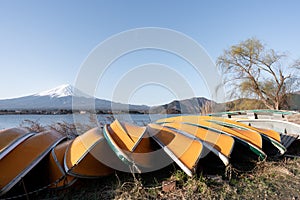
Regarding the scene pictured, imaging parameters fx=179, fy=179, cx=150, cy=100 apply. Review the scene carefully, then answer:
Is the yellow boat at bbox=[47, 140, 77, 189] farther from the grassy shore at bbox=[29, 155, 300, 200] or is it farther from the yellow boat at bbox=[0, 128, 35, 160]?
the yellow boat at bbox=[0, 128, 35, 160]

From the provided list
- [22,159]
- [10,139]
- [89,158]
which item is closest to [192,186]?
[89,158]

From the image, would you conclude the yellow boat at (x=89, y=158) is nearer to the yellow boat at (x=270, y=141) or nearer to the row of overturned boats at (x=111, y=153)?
the row of overturned boats at (x=111, y=153)

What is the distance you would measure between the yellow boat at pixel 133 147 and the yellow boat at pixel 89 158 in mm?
157

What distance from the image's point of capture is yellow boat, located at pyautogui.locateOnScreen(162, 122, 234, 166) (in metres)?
2.54

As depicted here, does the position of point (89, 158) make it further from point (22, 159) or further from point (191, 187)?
point (191, 187)

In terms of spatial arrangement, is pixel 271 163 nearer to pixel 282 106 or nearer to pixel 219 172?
pixel 219 172

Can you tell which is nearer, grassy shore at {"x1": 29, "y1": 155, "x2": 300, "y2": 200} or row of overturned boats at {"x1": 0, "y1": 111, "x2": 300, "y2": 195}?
grassy shore at {"x1": 29, "y1": 155, "x2": 300, "y2": 200}

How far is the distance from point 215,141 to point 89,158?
6.29 feet

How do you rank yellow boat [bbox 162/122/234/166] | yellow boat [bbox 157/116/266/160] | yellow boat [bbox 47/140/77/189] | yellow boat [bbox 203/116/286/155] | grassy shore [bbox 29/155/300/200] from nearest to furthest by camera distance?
grassy shore [bbox 29/155/300/200]
yellow boat [bbox 47/140/77/189]
yellow boat [bbox 162/122/234/166]
yellow boat [bbox 157/116/266/160]
yellow boat [bbox 203/116/286/155]

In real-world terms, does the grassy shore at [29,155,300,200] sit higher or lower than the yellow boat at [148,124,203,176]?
lower

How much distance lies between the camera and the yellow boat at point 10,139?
2.39m

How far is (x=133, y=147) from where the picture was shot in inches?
96.5

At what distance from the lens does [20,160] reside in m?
2.33

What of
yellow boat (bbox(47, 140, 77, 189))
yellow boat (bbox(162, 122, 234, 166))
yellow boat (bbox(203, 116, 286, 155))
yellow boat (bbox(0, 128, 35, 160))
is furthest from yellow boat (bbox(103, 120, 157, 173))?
yellow boat (bbox(203, 116, 286, 155))
